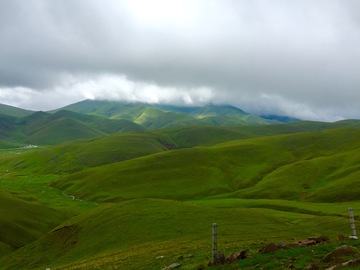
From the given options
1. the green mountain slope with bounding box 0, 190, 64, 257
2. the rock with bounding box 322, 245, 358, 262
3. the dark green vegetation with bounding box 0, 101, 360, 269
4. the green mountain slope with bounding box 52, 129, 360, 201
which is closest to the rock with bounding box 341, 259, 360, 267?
the rock with bounding box 322, 245, 358, 262

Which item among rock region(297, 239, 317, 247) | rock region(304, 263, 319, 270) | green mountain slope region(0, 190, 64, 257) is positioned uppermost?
rock region(304, 263, 319, 270)

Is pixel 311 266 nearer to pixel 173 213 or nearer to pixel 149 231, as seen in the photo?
pixel 149 231

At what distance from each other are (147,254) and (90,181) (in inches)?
5376

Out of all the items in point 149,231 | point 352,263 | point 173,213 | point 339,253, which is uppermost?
point 352,263

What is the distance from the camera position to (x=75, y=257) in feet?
178

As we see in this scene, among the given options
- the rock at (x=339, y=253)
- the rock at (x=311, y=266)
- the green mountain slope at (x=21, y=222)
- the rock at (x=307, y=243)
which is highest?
the rock at (x=339, y=253)

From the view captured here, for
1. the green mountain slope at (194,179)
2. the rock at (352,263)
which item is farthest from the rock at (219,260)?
the green mountain slope at (194,179)

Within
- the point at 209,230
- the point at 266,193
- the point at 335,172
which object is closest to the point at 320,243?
the point at 209,230

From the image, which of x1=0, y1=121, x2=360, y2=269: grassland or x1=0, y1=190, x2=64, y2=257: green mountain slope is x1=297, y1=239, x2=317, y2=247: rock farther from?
x1=0, y1=190, x2=64, y2=257: green mountain slope

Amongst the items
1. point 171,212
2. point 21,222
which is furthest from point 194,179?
point 171,212

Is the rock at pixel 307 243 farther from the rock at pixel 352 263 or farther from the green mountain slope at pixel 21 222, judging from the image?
the green mountain slope at pixel 21 222

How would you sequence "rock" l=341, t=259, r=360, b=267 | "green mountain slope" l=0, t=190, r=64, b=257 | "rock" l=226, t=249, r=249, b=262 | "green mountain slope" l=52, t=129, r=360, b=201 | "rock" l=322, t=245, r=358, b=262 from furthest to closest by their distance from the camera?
"green mountain slope" l=52, t=129, r=360, b=201
"green mountain slope" l=0, t=190, r=64, b=257
"rock" l=226, t=249, r=249, b=262
"rock" l=322, t=245, r=358, b=262
"rock" l=341, t=259, r=360, b=267

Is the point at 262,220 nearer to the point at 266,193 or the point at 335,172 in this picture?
the point at 266,193

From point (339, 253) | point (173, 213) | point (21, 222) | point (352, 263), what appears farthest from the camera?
point (21, 222)
